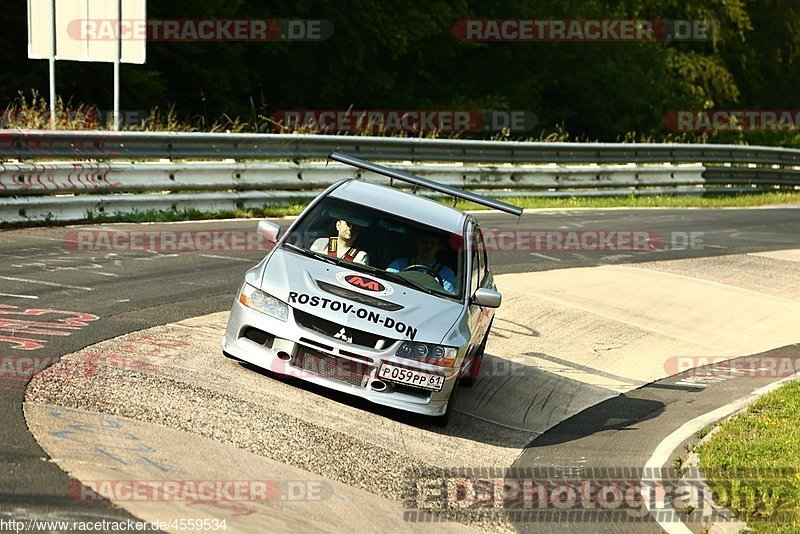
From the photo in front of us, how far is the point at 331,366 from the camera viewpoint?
890 centimetres

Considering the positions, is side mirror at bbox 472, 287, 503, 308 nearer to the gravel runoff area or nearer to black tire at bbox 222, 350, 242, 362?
the gravel runoff area

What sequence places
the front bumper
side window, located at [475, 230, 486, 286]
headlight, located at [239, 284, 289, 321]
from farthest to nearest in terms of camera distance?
side window, located at [475, 230, 486, 286], headlight, located at [239, 284, 289, 321], the front bumper

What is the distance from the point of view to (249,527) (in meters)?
6.29

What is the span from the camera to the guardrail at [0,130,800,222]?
50.1ft

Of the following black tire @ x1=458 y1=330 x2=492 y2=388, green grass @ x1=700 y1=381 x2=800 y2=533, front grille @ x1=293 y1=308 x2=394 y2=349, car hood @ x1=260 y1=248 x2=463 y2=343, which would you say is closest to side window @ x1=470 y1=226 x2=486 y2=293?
black tire @ x1=458 y1=330 x2=492 y2=388

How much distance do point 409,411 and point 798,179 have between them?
26992 mm

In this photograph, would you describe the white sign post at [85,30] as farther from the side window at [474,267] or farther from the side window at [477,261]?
the side window at [474,267]

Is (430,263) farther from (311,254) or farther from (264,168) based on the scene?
(264,168)

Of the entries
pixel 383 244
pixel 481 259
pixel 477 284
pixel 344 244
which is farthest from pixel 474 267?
pixel 344 244

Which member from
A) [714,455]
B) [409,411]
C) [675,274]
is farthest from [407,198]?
[675,274]

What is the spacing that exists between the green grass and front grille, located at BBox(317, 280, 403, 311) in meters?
2.59

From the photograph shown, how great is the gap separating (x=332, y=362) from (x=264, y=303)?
717 mm

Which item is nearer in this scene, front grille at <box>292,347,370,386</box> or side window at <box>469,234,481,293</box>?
front grille at <box>292,347,370,386</box>

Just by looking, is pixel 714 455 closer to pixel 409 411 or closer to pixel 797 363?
pixel 409 411
